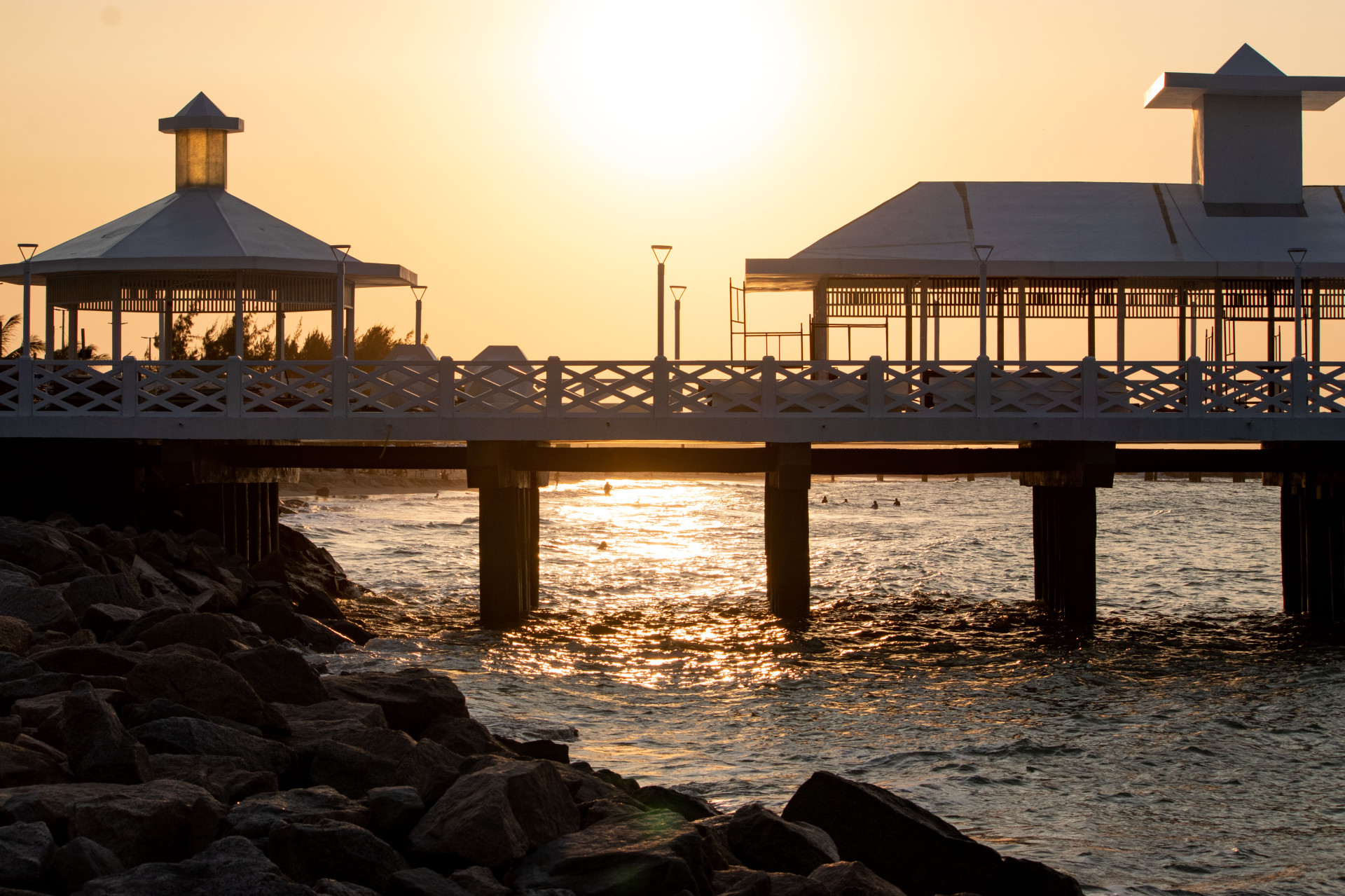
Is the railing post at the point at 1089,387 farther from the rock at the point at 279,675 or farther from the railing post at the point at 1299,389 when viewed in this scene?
the rock at the point at 279,675

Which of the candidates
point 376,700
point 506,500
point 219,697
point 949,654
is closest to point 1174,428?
point 949,654

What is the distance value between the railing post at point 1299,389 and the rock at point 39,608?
17.9m

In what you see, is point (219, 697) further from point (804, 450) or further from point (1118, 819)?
point (804, 450)

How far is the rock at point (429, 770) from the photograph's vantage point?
9.14m

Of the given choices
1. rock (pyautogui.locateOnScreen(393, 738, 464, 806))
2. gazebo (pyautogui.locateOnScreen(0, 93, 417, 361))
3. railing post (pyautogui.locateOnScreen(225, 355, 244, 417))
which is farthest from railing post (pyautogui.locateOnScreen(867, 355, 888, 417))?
rock (pyautogui.locateOnScreen(393, 738, 464, 806))

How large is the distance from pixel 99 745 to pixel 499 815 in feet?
8.56

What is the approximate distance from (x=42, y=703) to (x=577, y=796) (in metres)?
3.88

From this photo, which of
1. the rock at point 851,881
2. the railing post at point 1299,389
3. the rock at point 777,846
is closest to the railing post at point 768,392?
the railing post at point 1299,389

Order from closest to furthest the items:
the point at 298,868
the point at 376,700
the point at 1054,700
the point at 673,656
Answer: the point at 298,868, the point at 376,700, the point at 1054,700, the point at 673,656

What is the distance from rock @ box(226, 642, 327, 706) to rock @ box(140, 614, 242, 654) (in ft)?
2.79

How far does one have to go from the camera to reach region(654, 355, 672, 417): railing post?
21.5 meters

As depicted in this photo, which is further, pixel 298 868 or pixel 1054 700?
pixel 1054 700

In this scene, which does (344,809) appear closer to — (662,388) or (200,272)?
(662,388)

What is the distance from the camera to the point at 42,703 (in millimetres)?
9719
